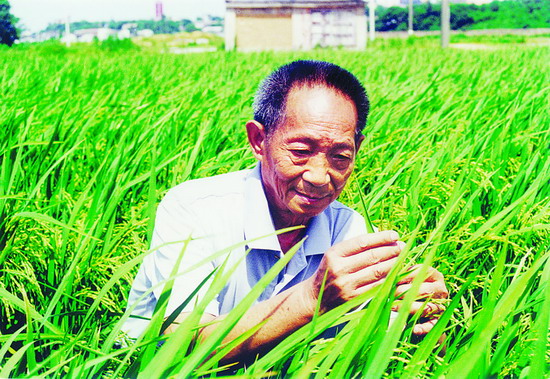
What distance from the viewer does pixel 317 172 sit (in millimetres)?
1176

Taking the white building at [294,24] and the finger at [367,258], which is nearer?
the finger at [367,258]

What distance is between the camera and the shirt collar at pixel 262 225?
4.11ft

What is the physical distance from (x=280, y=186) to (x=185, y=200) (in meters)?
0.19

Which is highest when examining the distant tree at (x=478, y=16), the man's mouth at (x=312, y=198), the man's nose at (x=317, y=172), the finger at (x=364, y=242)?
the distant tree at (x=478, y=16)

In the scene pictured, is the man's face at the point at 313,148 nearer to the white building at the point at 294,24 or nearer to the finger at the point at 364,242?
the finger at the point at 364,242

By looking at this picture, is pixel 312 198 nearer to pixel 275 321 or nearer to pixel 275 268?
pixel 275 321

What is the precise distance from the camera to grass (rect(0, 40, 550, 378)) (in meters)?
0.86

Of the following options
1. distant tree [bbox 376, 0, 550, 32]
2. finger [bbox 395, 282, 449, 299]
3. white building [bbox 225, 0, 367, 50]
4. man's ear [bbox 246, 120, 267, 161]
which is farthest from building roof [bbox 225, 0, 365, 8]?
finger [bbox 395, 282, 449, 299]

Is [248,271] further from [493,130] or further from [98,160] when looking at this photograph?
[493,130]

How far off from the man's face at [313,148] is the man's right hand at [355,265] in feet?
0.68

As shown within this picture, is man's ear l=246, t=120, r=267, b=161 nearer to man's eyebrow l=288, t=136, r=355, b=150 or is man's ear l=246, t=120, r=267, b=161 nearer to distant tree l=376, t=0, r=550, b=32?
man's eyebrow l=288, t=136, r=355, b=150

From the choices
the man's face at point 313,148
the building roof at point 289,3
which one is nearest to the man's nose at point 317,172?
the man's face at point 313,148

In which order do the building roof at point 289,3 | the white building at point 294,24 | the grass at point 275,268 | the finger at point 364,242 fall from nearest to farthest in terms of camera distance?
the grass at point 275,268 < the finger at point 364,242 < the building roof at point 289,3 < the white building at point 294,24

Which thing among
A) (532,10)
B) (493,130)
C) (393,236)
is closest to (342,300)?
(393,236)
